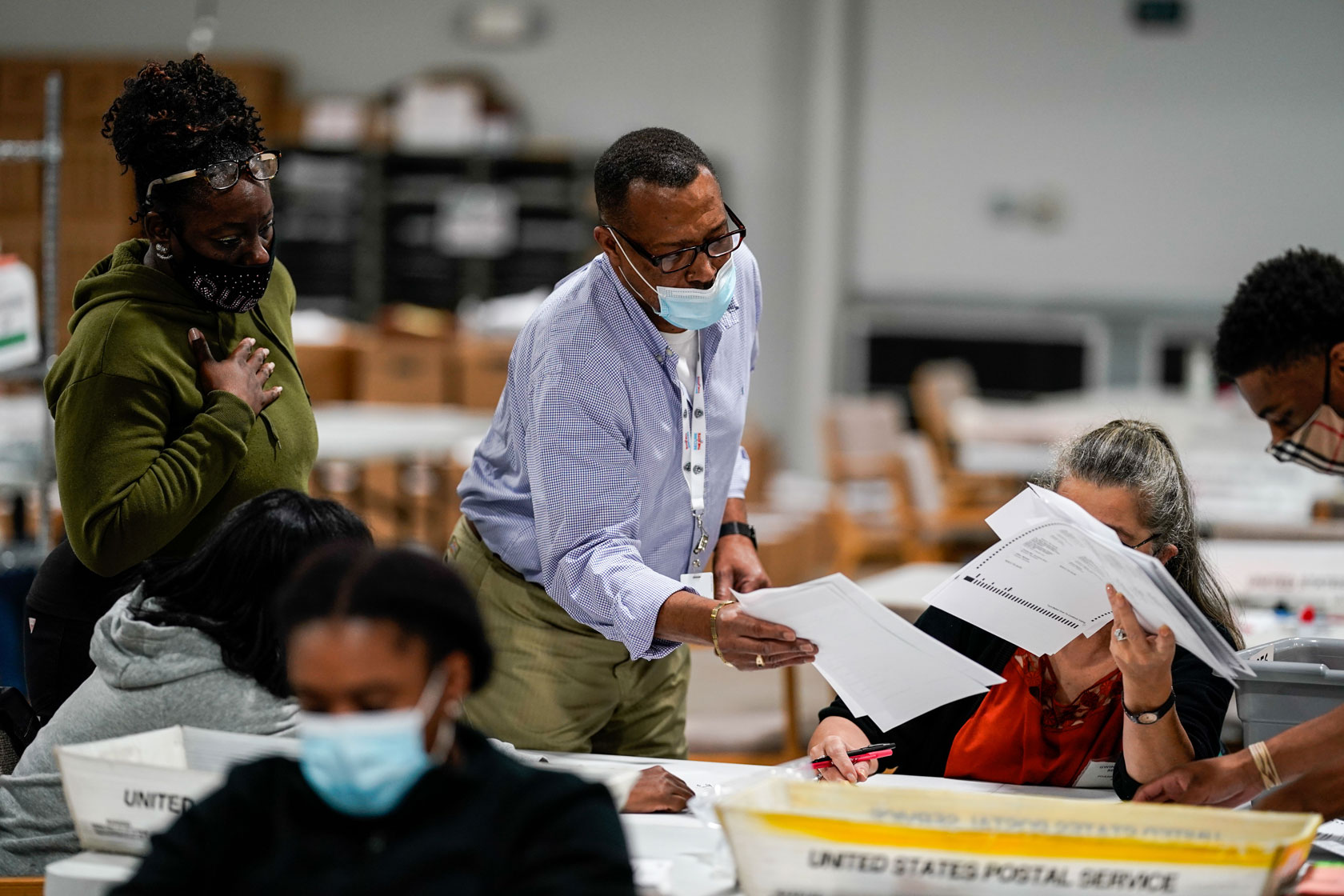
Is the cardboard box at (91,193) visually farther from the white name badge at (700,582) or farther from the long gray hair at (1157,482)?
the long gray hair at (1157,482)

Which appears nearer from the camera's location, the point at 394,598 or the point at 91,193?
the point at 394,598

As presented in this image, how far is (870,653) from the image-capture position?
5.84ft

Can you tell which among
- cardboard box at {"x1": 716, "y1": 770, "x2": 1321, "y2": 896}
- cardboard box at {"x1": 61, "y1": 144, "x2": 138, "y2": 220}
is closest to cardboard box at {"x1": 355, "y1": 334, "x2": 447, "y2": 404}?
cardboard box at {"x1": 61, "y1": 144, "x2": 138, "y2": 220}

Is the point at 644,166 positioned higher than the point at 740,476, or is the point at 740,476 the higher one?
the point at 644,166

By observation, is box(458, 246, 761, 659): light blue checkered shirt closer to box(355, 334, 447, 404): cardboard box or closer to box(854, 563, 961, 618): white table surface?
box(854, 563, 961, 618): white table surface

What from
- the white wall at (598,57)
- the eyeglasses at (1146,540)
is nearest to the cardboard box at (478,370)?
the white wall at (598,57)

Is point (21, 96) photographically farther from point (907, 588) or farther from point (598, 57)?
point (907, 588)

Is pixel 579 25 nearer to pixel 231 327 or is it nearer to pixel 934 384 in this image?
pixel 934 384

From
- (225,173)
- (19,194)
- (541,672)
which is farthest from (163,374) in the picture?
(19,194)

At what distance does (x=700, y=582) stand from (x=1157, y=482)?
694 millimetres

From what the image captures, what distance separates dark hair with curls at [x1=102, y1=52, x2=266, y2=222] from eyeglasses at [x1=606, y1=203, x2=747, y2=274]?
1.92 ft

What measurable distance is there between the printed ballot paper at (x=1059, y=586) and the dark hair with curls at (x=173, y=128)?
3.96ft

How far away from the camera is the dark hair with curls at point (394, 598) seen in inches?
45.8

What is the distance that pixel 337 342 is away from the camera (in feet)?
24.7
